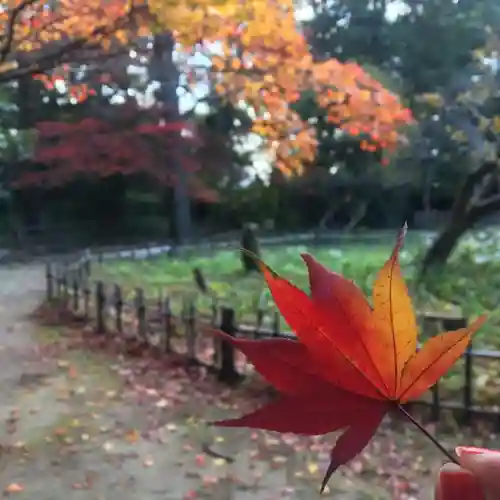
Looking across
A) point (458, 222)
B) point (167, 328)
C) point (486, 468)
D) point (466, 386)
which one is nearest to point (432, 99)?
point (458, 222)

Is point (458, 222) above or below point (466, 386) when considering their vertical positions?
above

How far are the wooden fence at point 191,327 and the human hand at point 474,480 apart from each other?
3.54ft

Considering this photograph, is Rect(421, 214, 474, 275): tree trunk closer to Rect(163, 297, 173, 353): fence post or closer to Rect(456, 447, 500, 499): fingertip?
Rect(163, 297, 173, 353): fence post

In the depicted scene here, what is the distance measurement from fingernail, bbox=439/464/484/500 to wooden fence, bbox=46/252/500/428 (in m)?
1.08

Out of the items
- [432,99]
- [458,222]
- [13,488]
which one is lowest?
[13,488]

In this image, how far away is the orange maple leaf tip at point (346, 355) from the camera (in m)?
0.32

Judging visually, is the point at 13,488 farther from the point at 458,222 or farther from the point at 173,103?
the point at 173,103

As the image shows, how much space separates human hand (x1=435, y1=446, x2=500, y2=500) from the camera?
33 centimetres

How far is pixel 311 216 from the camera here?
5.34 meters


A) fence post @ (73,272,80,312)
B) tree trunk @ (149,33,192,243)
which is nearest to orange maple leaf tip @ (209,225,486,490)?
tree trunk @ (149,33,192,243)

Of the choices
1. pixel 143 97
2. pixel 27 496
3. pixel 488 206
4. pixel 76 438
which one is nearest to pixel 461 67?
pixel 488 206

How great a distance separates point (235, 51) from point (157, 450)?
4.95ft

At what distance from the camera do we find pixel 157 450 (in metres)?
1.71

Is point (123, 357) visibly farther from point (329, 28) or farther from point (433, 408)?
point (329, 28)
